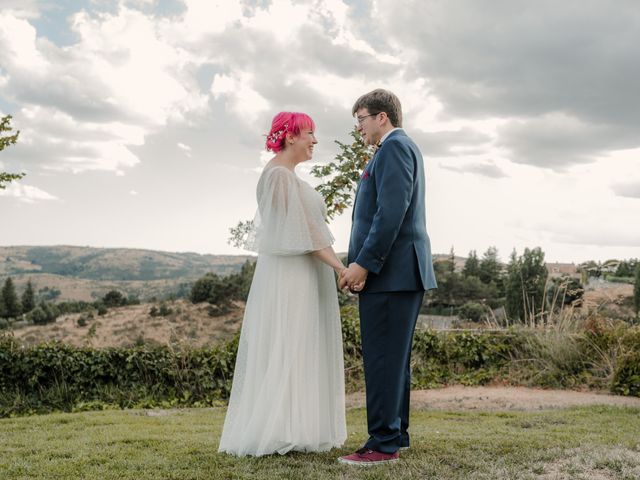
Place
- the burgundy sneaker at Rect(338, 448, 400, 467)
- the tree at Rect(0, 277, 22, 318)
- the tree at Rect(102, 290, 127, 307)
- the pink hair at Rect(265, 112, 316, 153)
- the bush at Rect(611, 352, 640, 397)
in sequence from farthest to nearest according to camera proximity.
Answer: the tree at Rect(0, 277, 22, 318), the tree at Rect(102, 290, 127, 307), the bush at Rect(611, 352, 640, 397), the pink hair at Rect(265, 112, 316, 153), the burgundy sneaker at Rect(338, 448, 400, 467)

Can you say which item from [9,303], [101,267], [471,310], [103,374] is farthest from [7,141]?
[101,267]

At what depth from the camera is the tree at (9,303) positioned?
33062 mm

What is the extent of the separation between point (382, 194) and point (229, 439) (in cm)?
191

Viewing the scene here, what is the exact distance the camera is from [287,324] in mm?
4297

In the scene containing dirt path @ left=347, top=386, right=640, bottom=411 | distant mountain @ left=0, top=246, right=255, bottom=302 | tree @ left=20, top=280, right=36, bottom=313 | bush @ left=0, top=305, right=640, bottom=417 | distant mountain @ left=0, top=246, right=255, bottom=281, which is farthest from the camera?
distant mountain @ left=0, top=246, right=255, bottom=281

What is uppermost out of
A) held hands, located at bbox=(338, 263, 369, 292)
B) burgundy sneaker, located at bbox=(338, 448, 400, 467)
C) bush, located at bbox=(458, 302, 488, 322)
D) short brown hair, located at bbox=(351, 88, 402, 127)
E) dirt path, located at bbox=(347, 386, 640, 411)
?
short brown hair, located at bbox=(351, 88, 402, 127)

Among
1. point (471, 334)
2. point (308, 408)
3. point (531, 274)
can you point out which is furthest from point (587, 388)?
point (531, 274)

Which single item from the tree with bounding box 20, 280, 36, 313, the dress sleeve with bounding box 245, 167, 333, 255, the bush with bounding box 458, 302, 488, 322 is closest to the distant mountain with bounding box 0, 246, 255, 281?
the tree with bounding box 20, 280, 36, 313

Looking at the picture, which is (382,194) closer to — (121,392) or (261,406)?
(261,406)

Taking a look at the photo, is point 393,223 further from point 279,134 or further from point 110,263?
point 110,263

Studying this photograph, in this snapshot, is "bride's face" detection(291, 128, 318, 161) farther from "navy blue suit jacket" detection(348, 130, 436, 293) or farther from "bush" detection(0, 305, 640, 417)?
"bush" detection(0, 305, 640, 417)

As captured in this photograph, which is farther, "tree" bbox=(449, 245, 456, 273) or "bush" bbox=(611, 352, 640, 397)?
"tree" bbox=(449, 245, 456, 273)

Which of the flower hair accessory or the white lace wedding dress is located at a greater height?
the flower hair accessory

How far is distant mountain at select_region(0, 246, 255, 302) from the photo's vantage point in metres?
54.4
